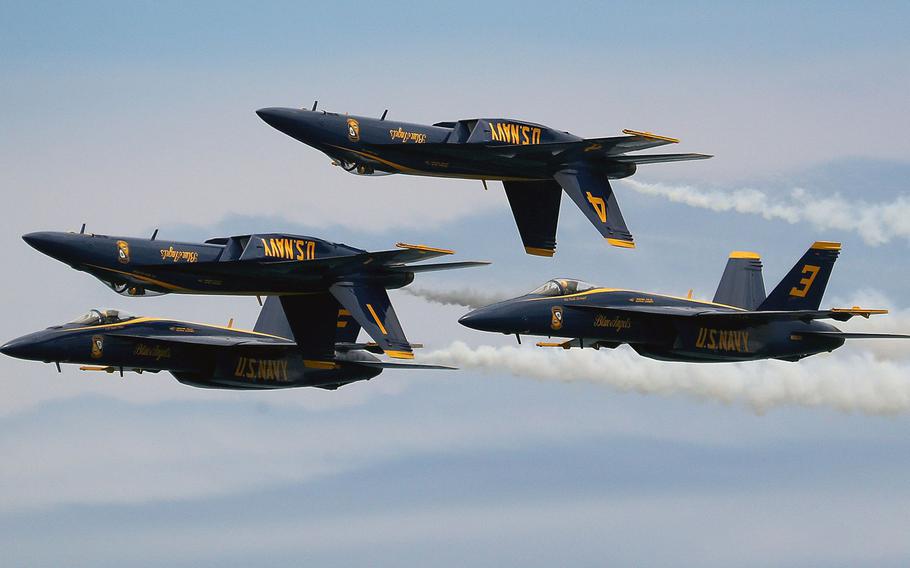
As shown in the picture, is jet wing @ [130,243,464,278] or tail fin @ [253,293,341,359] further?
tail fin @ [253,293,341,359]

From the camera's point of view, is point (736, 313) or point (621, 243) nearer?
point (736, 313)

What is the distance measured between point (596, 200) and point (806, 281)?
32.5 ft

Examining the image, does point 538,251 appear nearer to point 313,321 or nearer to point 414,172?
point 414,172

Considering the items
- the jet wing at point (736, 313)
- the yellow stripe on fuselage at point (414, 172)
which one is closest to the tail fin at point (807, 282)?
the jet wing at point (736, 313)

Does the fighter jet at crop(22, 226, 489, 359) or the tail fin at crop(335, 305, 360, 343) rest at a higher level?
the fighter jet at crop(22, 226, 489, 359)

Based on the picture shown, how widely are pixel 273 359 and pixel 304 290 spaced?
8961 mm

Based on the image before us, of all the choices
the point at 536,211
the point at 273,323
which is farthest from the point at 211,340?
the point at 536,211

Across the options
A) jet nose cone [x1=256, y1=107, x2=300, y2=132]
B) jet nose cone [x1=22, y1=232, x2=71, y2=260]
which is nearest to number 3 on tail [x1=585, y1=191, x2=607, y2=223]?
jet nose cone [x1=256, y1=107, x2=300, y2=132]

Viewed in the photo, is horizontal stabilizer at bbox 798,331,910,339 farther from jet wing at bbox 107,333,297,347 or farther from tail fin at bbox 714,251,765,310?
jet wing at bbox 107,333,297,347

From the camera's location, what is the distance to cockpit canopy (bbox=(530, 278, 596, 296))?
10044 cm

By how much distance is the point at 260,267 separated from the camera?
97.1 meters

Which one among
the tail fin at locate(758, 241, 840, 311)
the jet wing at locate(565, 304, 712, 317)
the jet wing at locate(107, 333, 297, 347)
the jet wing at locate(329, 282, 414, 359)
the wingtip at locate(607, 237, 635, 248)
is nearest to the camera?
the jet wing at locate(329, 282, 414, 359)

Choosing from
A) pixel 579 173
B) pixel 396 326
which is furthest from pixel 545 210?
pixel 396 326

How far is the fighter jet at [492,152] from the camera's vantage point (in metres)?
98.6
